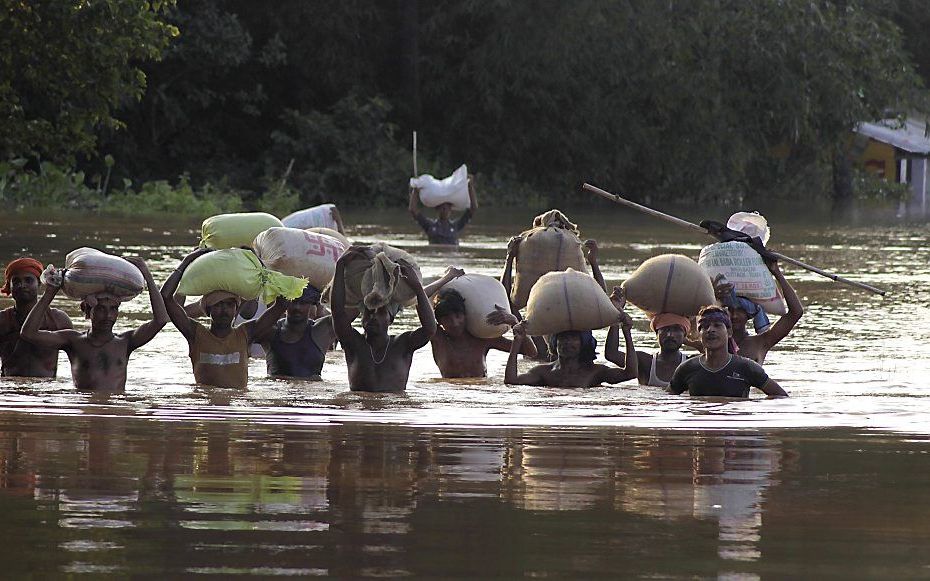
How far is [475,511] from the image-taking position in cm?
646

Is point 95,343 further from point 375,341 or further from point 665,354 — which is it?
point 665,354

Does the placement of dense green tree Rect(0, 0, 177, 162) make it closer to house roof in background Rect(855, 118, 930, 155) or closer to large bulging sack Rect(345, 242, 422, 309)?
large bulging sack Rect(345, 242, 422, 309)

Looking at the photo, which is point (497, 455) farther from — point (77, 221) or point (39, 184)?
point (39, 184)

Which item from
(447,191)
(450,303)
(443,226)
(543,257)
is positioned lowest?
(450,303)

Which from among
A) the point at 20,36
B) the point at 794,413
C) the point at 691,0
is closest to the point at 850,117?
the point at 691,0

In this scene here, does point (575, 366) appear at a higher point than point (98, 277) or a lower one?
lower

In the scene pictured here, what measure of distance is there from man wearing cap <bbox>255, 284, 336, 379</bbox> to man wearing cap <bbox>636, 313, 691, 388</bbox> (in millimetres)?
1873

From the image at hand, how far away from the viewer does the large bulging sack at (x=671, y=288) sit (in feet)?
34.4

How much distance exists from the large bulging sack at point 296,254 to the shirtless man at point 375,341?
0.96 m

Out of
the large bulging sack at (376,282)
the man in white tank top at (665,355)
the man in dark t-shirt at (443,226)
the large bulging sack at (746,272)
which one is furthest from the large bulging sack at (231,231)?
the man in dark t-shirt at (443,226)

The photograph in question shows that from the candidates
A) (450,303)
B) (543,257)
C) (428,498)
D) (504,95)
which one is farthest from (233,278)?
(504,95)

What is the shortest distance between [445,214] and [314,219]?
827 cm

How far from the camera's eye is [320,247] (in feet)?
36.5

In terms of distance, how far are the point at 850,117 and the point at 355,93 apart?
11422 mm
